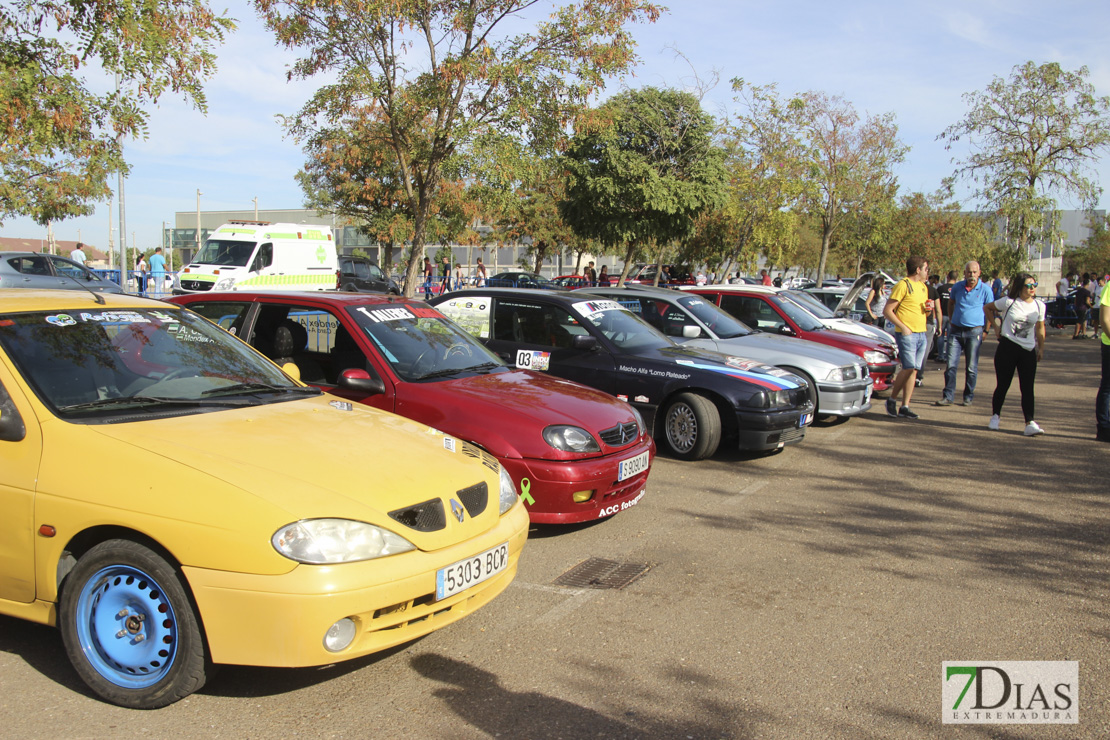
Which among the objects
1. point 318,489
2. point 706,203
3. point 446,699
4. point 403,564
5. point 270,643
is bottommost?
point 446,699

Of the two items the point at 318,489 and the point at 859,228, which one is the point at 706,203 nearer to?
the point at 859,228

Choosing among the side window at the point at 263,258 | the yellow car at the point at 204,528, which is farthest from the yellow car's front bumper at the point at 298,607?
the side window at the point at 263,258

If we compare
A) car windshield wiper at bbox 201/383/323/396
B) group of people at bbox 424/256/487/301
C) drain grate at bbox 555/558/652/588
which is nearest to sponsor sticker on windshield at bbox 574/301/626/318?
drain grate at bbox 555/558/652/588

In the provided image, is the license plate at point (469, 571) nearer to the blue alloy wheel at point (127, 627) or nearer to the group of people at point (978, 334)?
A: the blue alloy wheel at point (127, 627)

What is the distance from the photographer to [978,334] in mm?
11109

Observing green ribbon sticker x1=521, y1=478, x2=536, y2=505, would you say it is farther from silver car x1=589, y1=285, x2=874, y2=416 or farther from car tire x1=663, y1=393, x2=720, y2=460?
silver car x1=589, y1=285, x2=874, y2=416

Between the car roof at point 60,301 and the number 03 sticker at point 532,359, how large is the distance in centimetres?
384

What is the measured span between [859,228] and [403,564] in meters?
34.4

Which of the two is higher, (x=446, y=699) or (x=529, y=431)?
(x=529, y=431)

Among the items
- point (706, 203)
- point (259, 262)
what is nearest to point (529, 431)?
point (259, 262)

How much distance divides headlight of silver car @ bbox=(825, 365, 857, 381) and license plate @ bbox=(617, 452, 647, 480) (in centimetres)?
424

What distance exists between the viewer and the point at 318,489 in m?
3.12

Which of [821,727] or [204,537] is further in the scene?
[821,727]

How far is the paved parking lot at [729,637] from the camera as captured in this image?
3.15 metres
